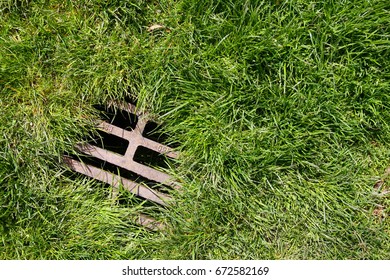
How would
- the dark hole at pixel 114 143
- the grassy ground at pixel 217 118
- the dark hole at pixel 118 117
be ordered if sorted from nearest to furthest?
the grassy ground at pixel 217 118 < the dark hole at pixel 118 117 < the dark hole at pixel 114 143

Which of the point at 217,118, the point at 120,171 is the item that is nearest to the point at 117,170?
the point at 120,171

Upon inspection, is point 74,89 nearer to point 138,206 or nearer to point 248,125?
point 138,206

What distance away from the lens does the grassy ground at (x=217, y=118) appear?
192cm

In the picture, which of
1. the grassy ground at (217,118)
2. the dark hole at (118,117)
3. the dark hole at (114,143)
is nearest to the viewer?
the grassy ground at (217,118)

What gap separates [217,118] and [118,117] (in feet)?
1.77

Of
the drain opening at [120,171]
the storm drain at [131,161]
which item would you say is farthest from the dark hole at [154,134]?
the drain opening at [120,171]

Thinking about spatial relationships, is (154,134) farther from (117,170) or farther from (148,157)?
(117,170)

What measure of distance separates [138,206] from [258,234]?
0.60 metres

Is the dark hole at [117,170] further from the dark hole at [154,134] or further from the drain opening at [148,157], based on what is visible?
the dark hole at [154,134]

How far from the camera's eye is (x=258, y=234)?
198 cm

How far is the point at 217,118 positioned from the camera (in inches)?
76.6

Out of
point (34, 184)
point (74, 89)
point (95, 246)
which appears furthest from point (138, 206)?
point (74, 89)

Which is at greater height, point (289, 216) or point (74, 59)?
point (74, 59)

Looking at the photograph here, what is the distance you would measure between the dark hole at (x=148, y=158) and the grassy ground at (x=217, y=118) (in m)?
0.20
